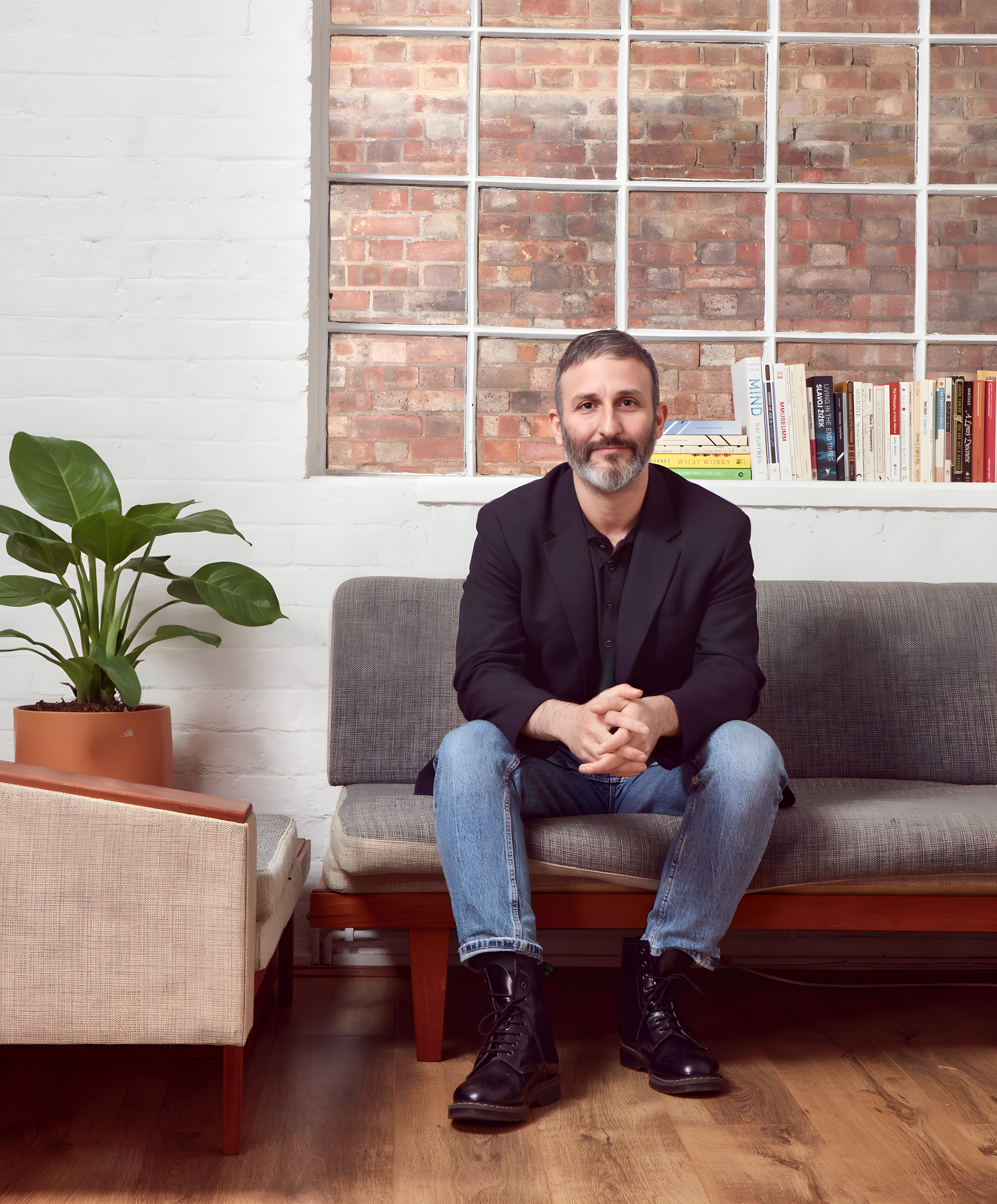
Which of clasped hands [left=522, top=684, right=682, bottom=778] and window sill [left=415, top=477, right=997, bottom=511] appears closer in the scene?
clasped hands [left=522, top=684, right=682, bottom=778]

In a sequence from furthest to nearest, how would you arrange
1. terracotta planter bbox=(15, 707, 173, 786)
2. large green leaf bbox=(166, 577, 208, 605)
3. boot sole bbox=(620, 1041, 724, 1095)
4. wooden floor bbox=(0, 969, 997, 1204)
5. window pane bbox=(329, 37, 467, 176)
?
1. window pane bbox=(329, 37, 467, 176)
2. large green leaf bbox=(166, 577, 208, 605)
3. terracotta planter bbox=(15, 707, 173, 786)
4. boot sole bbox=(620, 1041, 724, 1095)
5. wooden floor bbox=(0, 969, 997, 1204)

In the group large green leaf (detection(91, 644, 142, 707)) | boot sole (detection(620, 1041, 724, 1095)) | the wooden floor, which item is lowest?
the wooden floor

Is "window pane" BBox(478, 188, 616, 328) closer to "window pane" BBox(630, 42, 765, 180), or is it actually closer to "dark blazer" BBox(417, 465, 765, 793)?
"window pane" BBox(630, 42, 765, 180)

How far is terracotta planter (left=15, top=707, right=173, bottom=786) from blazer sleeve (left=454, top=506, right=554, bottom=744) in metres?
0.64

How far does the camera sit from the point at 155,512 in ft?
6.45

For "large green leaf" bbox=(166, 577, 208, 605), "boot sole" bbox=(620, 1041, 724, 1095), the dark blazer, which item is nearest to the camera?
"boot sole" bbox=(620, 1041, 724, 1095)

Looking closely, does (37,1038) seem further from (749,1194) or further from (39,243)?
(39,243)

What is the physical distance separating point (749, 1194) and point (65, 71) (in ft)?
8.33

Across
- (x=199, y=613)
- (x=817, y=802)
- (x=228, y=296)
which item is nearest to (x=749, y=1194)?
(x=817, y=802)

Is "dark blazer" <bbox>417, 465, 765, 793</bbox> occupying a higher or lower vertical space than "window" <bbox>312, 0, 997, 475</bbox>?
lower

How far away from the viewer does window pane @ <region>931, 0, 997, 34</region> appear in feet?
8.46

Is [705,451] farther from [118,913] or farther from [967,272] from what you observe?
[118,913]

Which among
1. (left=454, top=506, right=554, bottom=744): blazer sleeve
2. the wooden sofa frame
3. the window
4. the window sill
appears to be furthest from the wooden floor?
the window

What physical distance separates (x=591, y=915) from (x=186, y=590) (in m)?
1.01
